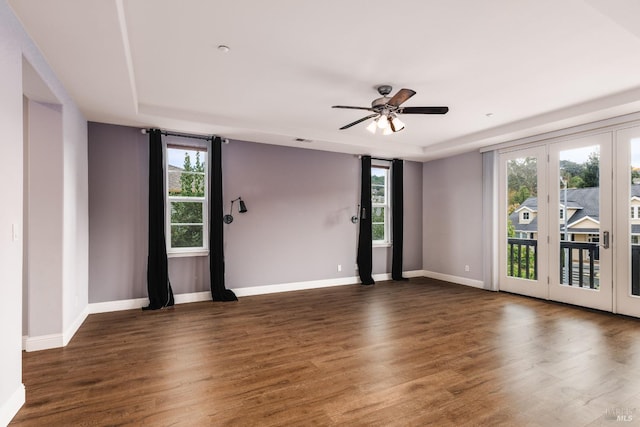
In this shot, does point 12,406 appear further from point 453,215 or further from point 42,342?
point 453,215

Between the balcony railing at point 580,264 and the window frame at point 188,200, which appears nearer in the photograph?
the balcony railing at point 580,264

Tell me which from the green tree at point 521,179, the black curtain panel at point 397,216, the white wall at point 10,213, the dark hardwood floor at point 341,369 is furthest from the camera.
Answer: the black curtain panel at point 397,216

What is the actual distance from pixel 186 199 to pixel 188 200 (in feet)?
0.11

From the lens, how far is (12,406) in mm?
2045

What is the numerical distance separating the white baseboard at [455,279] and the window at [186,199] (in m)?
4.58

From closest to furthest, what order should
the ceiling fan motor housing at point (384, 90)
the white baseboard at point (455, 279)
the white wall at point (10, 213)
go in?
the white wall at point (10, 213) < the ceiling fan motor housing at point (384, 90) < the white baseboard at point (455, 279)

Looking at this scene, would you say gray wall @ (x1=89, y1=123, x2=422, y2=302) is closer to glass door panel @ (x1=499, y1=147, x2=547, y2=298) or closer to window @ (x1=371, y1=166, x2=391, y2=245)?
window @ (x1=371, y1=166, x2=391, y2=245)

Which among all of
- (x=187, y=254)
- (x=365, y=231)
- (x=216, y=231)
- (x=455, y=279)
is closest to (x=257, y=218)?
(x=216, y=231)

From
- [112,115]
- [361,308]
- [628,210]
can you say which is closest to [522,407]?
[361,308]

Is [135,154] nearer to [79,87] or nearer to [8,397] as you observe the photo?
[79,87]

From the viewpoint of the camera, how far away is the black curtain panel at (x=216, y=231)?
501 centimetres

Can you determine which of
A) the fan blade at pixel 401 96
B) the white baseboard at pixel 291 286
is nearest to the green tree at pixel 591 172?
the fan blade at pixel 401 96

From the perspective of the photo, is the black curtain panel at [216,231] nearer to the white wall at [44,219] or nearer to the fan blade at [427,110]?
the white wall at [44,219]

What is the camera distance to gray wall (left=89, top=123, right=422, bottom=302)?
14.8 ft
